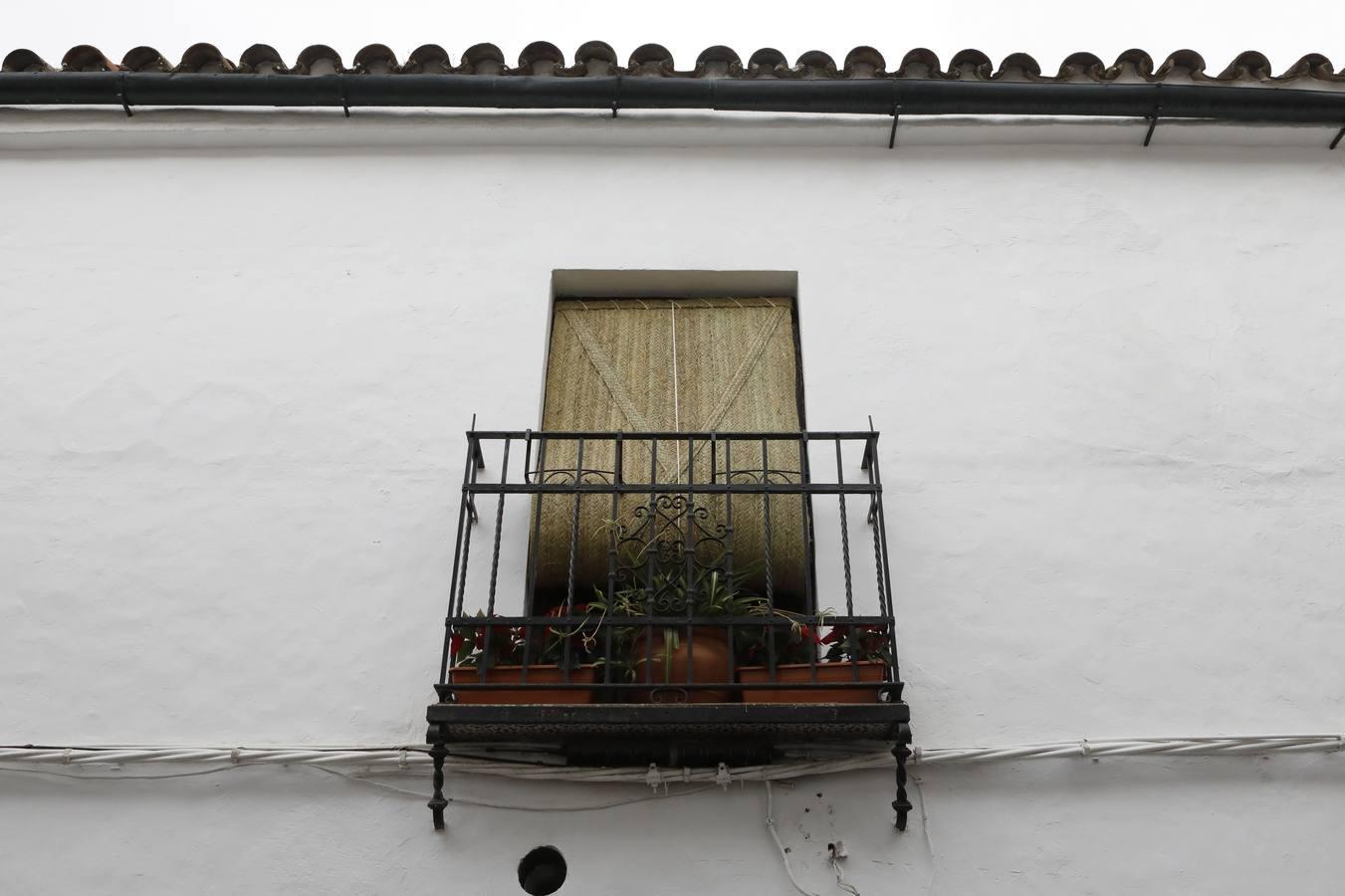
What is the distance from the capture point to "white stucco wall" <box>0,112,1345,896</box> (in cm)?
353

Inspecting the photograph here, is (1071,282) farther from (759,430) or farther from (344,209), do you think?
(344,209)

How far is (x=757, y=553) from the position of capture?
13.8 feet

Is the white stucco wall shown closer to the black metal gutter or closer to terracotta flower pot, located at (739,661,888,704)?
the black metal gutter

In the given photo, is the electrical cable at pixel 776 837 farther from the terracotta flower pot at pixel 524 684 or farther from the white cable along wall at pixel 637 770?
the terracotta flower pot at pixel 524 684

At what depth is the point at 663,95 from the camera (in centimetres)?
514

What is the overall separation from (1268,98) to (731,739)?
3.79m

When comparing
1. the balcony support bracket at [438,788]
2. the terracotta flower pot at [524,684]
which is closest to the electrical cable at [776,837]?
the terracotta flower pot at [524,684]

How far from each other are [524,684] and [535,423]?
121 centimetres

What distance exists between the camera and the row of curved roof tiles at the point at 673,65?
517 cm

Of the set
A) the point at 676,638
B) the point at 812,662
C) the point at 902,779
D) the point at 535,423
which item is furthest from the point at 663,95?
the point at 902,779

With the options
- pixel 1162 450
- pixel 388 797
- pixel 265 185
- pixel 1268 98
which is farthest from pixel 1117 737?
pixel 265 185

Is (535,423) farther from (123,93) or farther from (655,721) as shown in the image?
(123,93)

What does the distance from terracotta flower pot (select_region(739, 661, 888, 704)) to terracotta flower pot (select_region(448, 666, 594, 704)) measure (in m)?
0.49

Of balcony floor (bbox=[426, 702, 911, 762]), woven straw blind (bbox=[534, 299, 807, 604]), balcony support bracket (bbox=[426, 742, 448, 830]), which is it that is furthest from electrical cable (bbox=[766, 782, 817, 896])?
balcony support bracket (bbox=[426, 742, 448, 830])
